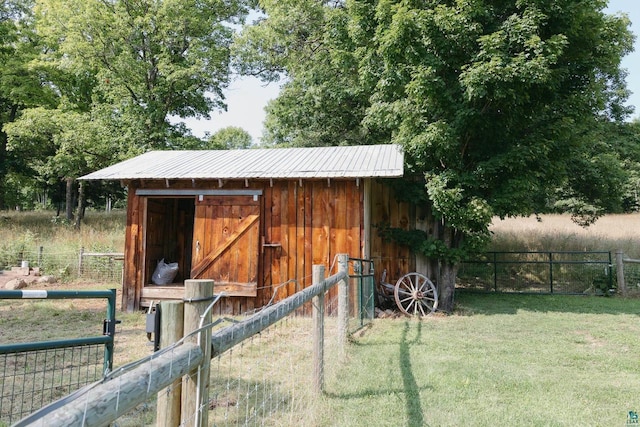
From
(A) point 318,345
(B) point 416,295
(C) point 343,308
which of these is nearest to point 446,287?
(B) point 416,295

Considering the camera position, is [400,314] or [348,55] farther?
[348,55]

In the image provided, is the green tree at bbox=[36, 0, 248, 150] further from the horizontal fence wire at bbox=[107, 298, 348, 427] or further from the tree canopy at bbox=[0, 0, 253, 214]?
the horizontal fence wire at bbox=[107, 298, 348, 427]

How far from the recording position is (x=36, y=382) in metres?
4.53

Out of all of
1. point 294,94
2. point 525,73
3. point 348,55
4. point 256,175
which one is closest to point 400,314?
point 256,175

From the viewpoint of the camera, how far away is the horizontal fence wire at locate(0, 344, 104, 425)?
11.9 ft

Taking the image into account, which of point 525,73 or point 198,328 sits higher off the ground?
point 525,73

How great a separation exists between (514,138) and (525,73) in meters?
1.91

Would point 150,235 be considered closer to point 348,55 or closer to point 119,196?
point 348,55

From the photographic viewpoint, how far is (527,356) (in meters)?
5.33

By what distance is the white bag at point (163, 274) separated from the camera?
32.1 feet

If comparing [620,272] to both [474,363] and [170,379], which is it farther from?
[170,379]

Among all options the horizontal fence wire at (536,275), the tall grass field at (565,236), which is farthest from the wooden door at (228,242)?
the tall grass field at (565,236)

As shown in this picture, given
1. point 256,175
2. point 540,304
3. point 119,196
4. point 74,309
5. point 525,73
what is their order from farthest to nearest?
point 119,196
point 540,304
point 74,309
point 256,175
point 525,73

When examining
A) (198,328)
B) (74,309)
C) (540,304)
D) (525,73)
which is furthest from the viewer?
(540,304)
